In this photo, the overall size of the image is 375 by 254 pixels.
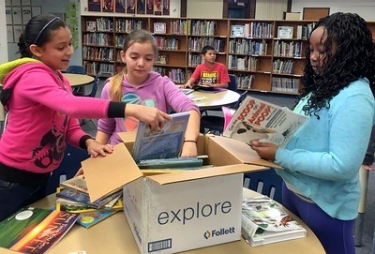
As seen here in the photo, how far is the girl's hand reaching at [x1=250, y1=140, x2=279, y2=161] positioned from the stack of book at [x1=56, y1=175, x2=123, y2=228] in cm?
52

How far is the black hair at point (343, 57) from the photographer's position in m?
1.22

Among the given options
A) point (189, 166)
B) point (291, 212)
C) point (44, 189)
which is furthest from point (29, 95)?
point (291, 212)

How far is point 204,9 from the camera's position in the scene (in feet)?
35.8

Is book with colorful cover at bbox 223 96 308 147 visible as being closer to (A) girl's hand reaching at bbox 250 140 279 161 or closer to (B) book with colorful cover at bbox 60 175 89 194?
(A) girl's hand reaching at bbox 250 140 279 161

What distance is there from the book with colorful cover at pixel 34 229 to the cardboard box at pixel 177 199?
0.23m

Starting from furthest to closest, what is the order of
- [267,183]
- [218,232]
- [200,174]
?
[267,183]
[218,232]
[200,174]

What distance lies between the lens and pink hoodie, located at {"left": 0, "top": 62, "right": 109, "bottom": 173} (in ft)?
4.14

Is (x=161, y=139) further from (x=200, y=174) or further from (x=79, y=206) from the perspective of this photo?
(x=79, y=206)

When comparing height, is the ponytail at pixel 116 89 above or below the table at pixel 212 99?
above

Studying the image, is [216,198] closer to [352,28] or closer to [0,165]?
[352,28]

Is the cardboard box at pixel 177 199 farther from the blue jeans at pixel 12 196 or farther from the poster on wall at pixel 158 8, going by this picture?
the poster on wall at pixel 158 8

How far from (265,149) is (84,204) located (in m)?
0.66

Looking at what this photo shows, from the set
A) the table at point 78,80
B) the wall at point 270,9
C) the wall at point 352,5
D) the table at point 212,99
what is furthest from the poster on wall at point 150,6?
the table at point 212,99

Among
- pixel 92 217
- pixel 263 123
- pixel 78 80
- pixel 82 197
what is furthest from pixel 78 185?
pixel 78 80
